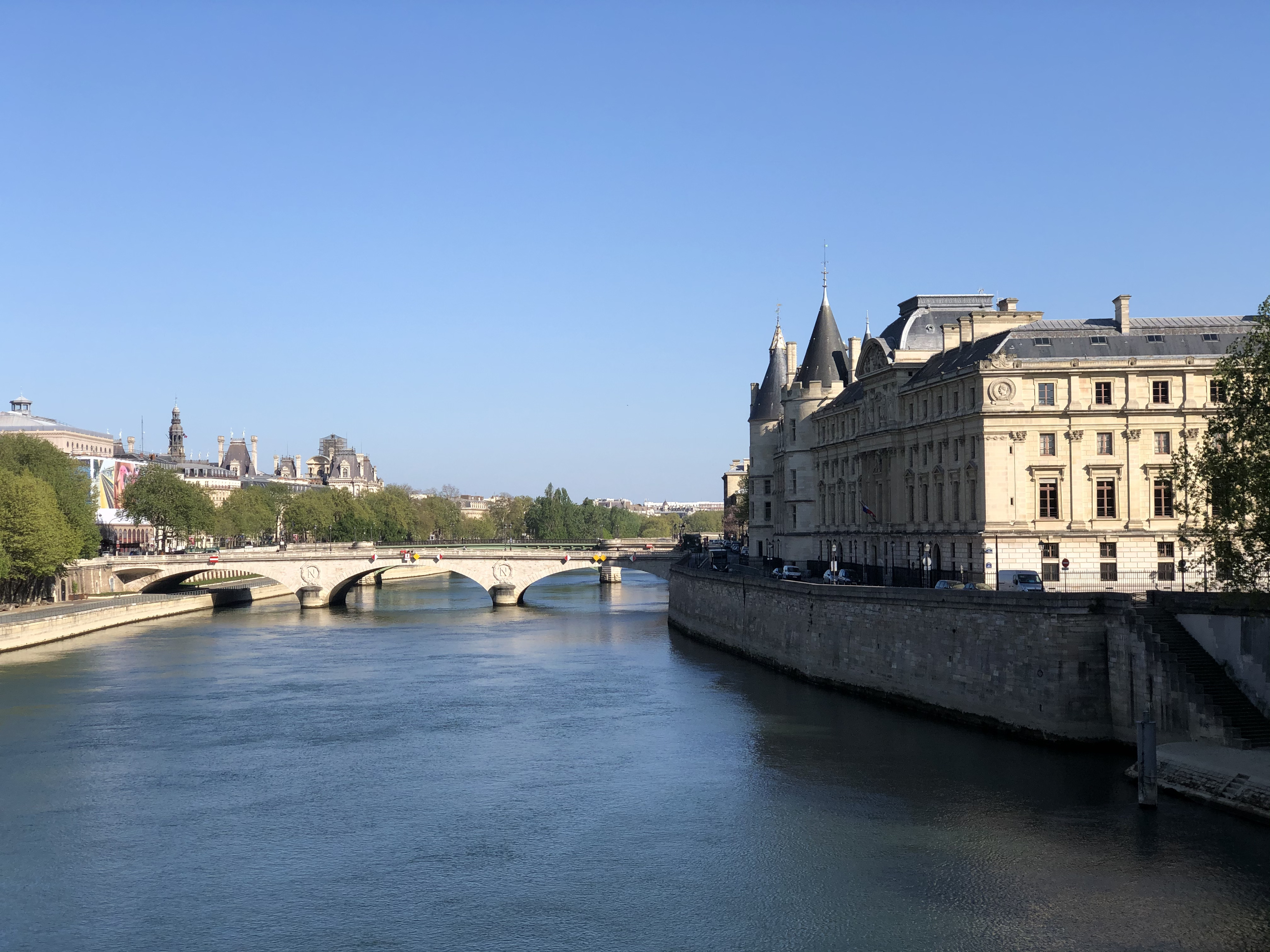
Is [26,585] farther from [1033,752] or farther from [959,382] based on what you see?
[1033,752]

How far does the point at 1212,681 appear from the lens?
34.1 m

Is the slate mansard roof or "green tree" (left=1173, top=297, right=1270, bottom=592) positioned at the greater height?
the slate mansard roof

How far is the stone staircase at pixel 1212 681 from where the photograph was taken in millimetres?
32688

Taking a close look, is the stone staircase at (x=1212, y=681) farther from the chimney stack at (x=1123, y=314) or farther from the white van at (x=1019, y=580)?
the chimney stack at (x=1123, y=314)

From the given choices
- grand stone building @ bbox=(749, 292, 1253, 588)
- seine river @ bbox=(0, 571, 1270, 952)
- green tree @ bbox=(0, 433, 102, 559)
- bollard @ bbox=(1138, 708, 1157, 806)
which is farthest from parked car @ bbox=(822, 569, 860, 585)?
green tree @ bbox=(0, 433, 102, 559)

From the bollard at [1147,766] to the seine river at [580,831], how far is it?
0.52m

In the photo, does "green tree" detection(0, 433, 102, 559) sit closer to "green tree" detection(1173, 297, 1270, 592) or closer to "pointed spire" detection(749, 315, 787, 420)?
"pointed spire" detection(749, 315, 787, 420)

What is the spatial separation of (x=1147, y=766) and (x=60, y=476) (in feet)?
308

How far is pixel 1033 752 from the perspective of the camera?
37.4 meters

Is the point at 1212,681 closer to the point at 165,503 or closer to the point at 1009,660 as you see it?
the point at 1009,660

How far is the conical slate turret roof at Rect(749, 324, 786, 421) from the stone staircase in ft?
196

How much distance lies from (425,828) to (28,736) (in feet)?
62.8

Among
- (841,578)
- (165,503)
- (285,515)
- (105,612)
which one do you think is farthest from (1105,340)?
(285,515)

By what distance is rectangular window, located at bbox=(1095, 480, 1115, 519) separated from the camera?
5191cm
